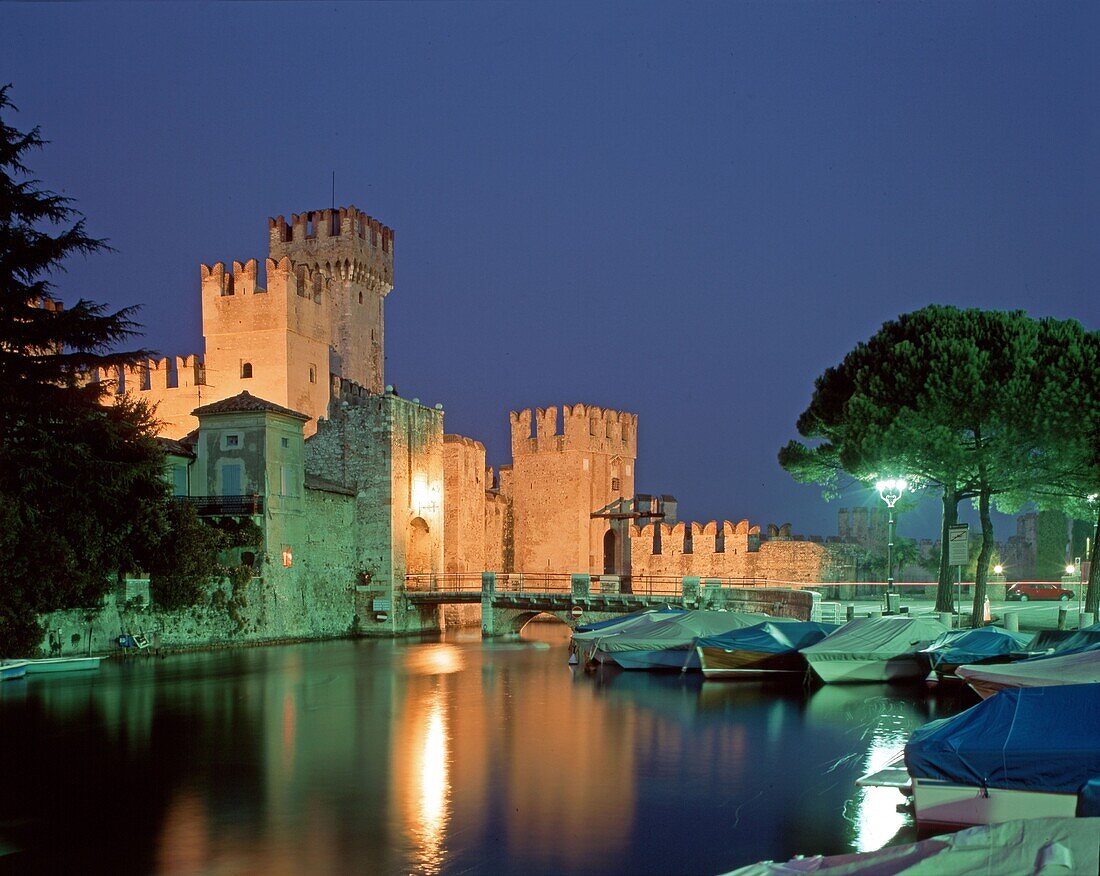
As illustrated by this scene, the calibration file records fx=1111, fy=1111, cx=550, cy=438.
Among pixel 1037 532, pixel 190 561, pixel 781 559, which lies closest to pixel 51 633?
pixel 190 561

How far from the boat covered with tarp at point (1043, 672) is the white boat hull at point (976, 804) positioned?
10.5 ft

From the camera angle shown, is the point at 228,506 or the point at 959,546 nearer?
the point at 959,546

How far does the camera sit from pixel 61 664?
1995 cm

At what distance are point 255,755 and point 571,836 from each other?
16.8 feet

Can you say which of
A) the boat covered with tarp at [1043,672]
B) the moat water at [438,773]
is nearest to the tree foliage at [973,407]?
the moat water at [438,773]

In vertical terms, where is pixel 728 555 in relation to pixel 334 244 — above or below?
below

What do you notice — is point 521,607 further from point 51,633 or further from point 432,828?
point 432,828

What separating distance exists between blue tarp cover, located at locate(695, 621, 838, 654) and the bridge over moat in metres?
3.71

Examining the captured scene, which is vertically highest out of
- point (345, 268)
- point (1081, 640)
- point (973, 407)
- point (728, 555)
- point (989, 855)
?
point (345, 268)

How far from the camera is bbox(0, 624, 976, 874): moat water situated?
27.9 feet

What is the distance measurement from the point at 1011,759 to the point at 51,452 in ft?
59.2

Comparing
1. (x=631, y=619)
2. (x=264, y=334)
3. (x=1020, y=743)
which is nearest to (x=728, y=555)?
(x=631, y=619)

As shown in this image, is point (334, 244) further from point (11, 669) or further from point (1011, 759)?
point (1011, 759)

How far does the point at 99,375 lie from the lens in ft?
120
